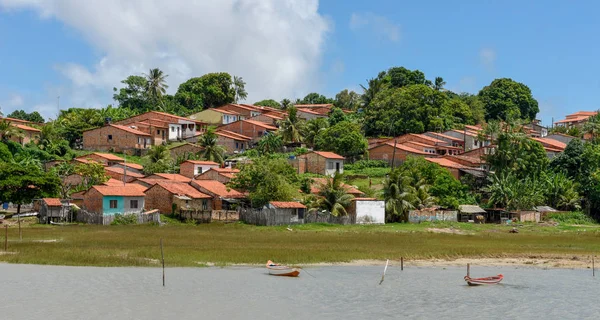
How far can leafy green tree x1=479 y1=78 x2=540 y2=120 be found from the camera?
138m

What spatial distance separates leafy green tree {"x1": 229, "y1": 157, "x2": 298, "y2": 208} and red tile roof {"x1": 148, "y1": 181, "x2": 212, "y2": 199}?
3.63 meters

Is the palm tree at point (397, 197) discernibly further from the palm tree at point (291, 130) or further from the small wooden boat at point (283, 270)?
the palm tree at point (291, 130)

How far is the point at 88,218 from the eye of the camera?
6631cm

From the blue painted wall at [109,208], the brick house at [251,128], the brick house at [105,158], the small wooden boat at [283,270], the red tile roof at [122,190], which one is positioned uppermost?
the brick house at [251,128]

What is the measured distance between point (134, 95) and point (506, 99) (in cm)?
6481

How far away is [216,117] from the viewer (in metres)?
126

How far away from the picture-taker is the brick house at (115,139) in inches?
4082

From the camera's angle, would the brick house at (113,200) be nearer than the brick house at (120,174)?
Yes

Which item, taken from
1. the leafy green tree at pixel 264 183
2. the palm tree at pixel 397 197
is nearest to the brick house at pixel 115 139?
the leafy green tree at pixel 264 183

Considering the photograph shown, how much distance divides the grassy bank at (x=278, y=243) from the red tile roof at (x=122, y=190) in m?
4.93

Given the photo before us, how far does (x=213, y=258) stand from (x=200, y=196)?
2705 cm

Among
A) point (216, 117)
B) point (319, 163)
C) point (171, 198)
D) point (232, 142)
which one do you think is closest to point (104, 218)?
point (171, 198)

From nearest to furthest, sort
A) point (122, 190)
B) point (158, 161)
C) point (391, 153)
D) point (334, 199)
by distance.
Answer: point (122, 190) → point (334, 199) → point (158, 161) → point (391, 153)

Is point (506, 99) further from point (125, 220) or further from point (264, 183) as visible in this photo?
point (125, 220)
